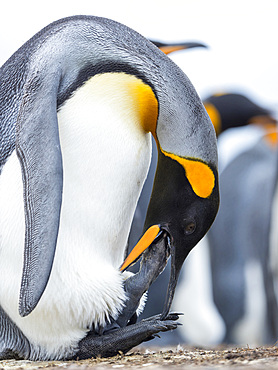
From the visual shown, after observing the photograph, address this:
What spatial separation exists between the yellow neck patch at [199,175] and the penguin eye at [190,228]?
0.31 feet

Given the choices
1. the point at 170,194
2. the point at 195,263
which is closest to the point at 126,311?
the point at 170,194

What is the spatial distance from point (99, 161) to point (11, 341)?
62 centimetres

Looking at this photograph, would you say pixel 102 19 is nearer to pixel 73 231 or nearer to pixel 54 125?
pixel 54 125

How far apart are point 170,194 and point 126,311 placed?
386 millimetres

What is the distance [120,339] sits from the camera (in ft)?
6.81

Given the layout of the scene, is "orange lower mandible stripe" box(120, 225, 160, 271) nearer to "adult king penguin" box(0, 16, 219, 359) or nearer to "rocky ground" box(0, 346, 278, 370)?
"adult king penguin" box(0, 16, 219, 359)

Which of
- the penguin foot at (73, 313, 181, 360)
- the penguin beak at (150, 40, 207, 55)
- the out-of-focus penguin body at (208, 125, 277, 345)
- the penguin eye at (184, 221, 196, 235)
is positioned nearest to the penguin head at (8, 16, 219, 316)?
the penguin eye at (184, 221, 196, 235)

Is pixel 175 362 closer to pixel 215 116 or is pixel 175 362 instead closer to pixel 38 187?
pixel 38 187

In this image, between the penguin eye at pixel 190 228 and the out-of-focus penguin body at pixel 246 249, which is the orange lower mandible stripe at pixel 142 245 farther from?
the out-of-focus penguin body at pixel 246 249

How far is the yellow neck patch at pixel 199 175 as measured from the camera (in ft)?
6.80

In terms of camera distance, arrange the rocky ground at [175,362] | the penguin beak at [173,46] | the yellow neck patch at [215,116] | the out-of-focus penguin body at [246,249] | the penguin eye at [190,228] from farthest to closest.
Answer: the yellow neck patch at [215,116]
the out-of-focus penguin body at [246,249]
the penguin beak at [173,46]
the penguin eye at [190,228]
the rocky ground at [175,362]

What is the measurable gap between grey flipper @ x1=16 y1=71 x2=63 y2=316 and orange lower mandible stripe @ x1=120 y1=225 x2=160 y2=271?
0.33 m

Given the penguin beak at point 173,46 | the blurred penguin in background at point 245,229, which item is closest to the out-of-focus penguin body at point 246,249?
the blurred penguin in background at point 245,229

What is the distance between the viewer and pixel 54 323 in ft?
6.81
